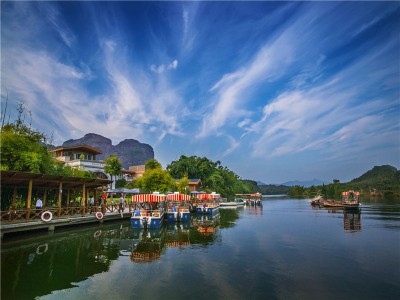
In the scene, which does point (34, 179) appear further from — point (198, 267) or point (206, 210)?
point (206, 210)

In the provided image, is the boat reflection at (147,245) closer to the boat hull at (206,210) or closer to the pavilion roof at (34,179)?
the pavilion roof at (34,179)

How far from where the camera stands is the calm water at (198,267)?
1139 centimetres

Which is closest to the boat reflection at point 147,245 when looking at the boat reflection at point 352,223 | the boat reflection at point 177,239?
the boat reflection at point 177,239

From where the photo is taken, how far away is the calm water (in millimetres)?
11391

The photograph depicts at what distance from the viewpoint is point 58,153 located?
5478cm

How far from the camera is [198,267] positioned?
14820mm

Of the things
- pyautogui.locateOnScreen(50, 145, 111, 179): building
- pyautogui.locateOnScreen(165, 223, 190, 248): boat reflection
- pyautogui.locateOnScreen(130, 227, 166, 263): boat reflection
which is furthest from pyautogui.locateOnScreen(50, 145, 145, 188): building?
pyautogui.locateOnScreen(165, 223, 190, 248): boat reflection

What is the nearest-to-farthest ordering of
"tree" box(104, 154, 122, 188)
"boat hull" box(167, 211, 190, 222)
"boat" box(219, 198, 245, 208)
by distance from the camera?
"boat hull" box(167, 211, 190, 222) → "tree" box(104, 154, 122, 188) → "boat" box(219, 198, 245, 208)

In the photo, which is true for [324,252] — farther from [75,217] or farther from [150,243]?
[75,217]

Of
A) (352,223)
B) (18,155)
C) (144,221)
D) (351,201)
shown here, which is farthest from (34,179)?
(351,201)

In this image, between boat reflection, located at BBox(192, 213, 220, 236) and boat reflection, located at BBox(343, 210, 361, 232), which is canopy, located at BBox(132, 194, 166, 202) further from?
boat reflection, located at BBox(343, 210, 361, 232)

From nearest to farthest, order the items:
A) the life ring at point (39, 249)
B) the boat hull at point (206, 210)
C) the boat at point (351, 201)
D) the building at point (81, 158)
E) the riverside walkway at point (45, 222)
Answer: the life ring at point (39, 249)
the riverside walkway at point (45, 222)
the boat hull at point (206, 210)
the boat at point (351, 201)
the building at point (81, 158)

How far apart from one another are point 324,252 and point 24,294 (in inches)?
697

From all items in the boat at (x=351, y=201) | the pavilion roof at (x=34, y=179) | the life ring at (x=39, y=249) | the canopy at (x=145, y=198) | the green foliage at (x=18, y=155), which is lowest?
the life ring at (x=39, y=249)
